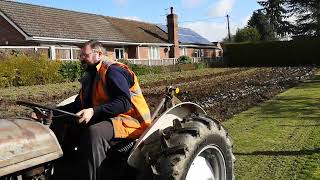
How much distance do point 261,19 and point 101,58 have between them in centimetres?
7566

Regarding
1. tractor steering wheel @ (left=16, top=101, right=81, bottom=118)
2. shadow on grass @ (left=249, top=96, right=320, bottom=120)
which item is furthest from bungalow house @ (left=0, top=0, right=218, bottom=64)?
tractor steering wheel @ (left=16, top=101, right=81, bottom=118)

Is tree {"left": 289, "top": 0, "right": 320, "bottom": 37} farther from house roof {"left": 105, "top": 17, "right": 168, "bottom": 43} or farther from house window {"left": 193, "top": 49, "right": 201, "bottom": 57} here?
house roof {"left": 105, "top": 17, "right": 168, "bottom": 43}

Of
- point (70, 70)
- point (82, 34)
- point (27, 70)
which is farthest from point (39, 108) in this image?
point (82, 34)

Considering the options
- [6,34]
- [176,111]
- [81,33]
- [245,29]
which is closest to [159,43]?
[81,33]

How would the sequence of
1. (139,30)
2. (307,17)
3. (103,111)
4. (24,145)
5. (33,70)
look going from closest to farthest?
(24,145), (103,111), (33,70), (139,30), (307,17)

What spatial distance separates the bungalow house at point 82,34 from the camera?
3183cm

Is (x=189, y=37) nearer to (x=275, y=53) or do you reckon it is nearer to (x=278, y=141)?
(x=275, y=53)

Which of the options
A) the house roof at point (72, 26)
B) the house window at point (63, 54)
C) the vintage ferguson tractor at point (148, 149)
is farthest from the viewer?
the house roof at point (72, 26)

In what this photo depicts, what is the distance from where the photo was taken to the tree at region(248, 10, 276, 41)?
76000 mm

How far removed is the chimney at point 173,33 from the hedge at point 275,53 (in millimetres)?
5220

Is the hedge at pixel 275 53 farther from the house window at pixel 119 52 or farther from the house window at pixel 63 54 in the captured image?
the house window at pixel 63 54

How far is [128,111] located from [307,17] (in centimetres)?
6687

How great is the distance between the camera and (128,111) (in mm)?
4004

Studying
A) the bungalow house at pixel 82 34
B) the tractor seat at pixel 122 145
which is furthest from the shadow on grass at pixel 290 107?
the bungalow house at pixel 82 34
